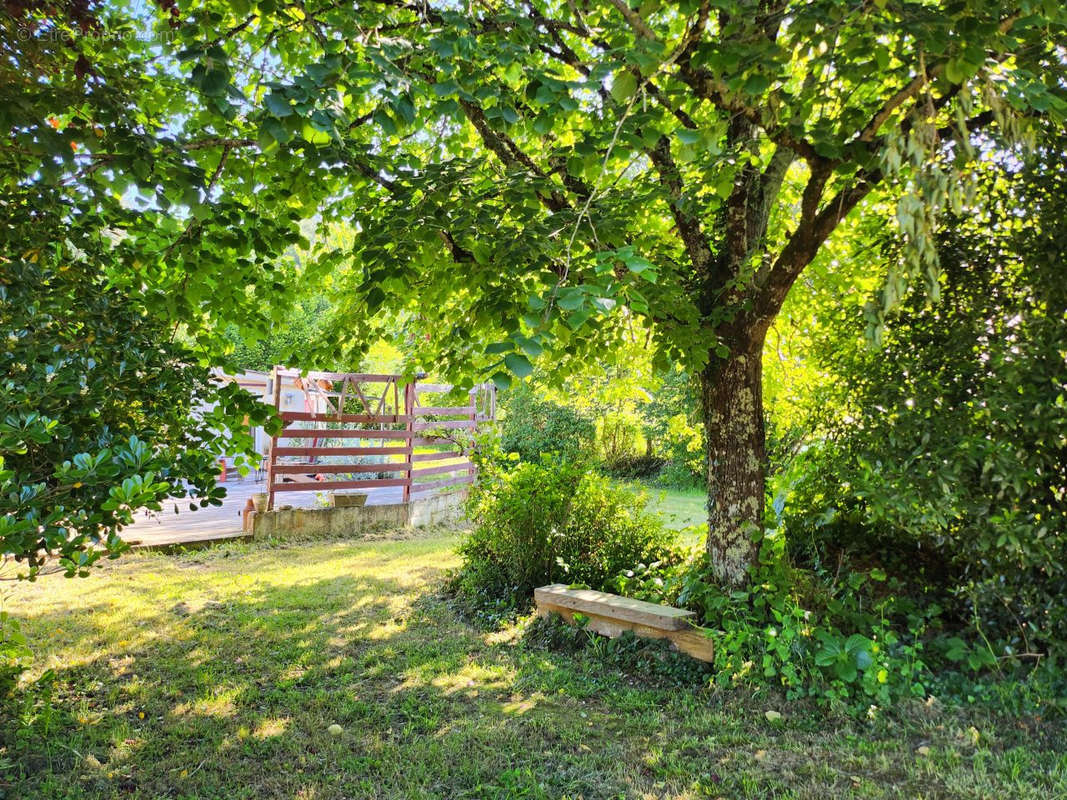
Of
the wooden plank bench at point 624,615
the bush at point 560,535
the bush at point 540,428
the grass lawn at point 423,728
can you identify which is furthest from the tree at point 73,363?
the bush at point 540,428

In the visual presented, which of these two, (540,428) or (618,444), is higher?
(540,428)

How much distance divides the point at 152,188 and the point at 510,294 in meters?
1.44

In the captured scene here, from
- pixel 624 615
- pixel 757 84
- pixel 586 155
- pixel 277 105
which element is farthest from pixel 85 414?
pixel 624 615

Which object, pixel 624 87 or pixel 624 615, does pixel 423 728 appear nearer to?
pixel 624 615

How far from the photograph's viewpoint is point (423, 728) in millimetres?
3234

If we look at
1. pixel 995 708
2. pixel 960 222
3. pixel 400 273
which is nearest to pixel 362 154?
pixel 400 273

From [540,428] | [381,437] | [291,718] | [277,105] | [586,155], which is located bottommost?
[291,718]

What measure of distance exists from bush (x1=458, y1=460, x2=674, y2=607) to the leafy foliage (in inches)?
106

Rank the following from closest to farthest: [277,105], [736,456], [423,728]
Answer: [277,105] → [423,728] → [736,456]

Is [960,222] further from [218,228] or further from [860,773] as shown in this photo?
[218,228]

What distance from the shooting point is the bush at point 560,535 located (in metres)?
5.01

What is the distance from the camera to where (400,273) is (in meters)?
3.08

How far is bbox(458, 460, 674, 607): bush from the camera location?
16.4 feet

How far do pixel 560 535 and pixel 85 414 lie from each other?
3464mm
